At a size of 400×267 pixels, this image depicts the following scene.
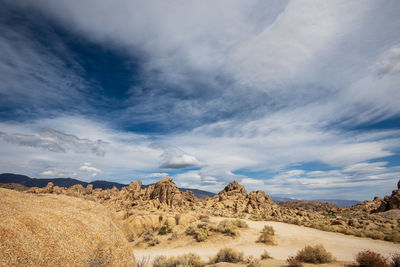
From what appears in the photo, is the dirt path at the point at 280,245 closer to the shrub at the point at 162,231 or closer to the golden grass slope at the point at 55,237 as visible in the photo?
the shrub at the point at 162,231

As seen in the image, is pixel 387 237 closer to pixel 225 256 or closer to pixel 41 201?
pixel 225 256

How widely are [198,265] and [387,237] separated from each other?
1707 centimetres

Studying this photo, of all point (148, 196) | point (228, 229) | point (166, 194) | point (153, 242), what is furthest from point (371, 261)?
point (148, 196)

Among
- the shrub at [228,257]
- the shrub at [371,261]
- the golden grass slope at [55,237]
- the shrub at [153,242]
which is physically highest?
the golden grass slope at [55,237]

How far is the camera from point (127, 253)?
3982mm

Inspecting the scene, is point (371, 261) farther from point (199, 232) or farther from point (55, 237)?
point (199, 232)

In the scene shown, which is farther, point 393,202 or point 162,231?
point 393,202

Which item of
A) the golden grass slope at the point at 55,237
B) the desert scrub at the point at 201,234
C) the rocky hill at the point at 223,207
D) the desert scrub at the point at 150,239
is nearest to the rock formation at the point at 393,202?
the rocky hill at the point at 223,207

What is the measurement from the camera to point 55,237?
8.79 feet

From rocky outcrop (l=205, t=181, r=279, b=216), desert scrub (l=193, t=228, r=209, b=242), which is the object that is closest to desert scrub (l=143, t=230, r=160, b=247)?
desert scrub (l=193, t=228, r=209, b=242)

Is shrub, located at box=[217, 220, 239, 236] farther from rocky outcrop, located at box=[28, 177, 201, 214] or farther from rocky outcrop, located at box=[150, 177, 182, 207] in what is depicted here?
rocky outcrop, located at box=[150, 177, 182, 207]

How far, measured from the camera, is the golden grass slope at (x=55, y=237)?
7.06 feet

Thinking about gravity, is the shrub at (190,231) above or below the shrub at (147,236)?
above

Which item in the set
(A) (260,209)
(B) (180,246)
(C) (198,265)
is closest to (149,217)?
(B) (180,246)
